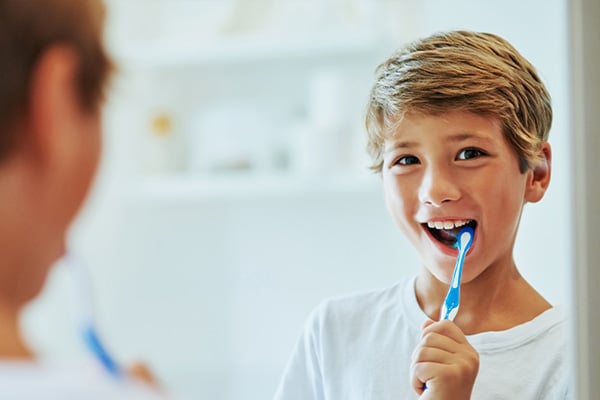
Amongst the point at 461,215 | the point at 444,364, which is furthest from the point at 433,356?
the point at 461,215

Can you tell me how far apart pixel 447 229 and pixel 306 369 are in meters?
0.18

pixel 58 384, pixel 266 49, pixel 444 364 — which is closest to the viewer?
pixel 58 384

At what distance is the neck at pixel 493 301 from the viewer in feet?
2.05

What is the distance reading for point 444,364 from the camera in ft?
1.90

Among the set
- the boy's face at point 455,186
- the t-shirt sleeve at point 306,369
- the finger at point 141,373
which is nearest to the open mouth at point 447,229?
the boy's face at point 455,186

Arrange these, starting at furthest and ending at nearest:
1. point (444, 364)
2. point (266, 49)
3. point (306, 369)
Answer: point (266, 49) < point (306, 369) < point (444, 364)

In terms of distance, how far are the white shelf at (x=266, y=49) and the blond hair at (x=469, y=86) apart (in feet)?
1.15

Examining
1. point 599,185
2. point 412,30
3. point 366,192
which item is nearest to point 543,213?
point 599,185

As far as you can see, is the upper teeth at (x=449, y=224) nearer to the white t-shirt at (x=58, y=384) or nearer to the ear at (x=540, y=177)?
the ear at (x=540, y=177)

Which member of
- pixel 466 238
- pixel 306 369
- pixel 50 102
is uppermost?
pixel 50 102

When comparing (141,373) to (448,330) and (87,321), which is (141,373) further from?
(448,330)

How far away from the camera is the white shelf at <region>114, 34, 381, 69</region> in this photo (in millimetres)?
1004

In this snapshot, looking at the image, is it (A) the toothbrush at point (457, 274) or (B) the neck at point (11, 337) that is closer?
(B) the neck at point (11, 337)

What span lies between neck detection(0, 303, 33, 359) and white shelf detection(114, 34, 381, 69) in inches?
18.1
